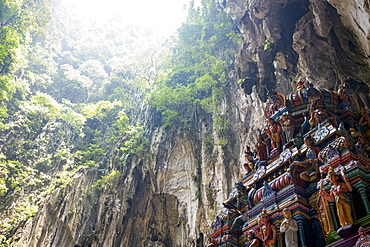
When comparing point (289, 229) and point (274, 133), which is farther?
point (274, 133)

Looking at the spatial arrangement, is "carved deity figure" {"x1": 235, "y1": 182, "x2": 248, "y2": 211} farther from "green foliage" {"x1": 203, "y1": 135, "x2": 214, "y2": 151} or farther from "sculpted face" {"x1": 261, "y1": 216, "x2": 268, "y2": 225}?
"green foliage" {"x1": 203, "y1": 135, "x2": 214, "y2": 151}

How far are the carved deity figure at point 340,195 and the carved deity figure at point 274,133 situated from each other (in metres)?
2.68

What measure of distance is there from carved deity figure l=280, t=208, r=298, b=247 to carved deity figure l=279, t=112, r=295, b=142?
2581 millimetres

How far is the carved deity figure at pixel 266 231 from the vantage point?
6.34m

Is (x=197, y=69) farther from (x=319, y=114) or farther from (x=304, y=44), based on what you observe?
(x=319, y=114)

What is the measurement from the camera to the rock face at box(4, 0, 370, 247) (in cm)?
Result: 1120

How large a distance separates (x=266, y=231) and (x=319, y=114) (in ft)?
9.32

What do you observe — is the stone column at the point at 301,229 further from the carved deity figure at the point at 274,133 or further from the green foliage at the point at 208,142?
the green foliage at the point at 208,142

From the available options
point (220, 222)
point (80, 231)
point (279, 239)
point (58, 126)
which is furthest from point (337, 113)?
point (58, 126)

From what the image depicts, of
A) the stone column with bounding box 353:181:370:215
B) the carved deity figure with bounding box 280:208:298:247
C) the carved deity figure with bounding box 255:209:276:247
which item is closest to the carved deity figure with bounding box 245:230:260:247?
the carved deity figure with bounding box 255:209:276:247

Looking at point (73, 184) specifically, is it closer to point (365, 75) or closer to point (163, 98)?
point (163, 98)

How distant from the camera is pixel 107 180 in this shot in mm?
16844

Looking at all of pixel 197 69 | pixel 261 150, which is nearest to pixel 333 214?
pixel 261 150

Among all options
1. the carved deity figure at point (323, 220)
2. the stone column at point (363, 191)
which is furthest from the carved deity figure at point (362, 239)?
the carved deity figure at point (323, 220)
